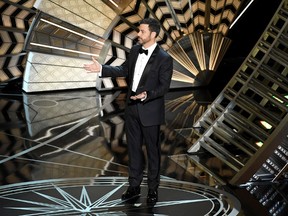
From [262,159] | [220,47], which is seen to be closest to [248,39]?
[220,47]

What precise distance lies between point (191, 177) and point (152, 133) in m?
1.17

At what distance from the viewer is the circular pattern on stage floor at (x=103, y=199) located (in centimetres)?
408

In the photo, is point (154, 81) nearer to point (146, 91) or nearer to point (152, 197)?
point (146, 91)

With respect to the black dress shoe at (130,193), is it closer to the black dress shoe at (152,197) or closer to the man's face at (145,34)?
the black dress shoe at (152,197)

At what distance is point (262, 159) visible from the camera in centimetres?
497

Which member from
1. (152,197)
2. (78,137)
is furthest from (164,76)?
(78,137)

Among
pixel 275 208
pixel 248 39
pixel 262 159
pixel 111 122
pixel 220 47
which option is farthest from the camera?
pixel 248 39

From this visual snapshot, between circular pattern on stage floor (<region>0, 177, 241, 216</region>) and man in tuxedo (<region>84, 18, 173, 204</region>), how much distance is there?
0.70ft

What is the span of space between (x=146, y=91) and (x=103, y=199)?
3.58 ft

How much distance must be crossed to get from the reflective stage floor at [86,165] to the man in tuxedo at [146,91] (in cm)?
33

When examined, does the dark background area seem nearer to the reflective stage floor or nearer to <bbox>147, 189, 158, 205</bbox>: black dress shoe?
the reflective stage floor

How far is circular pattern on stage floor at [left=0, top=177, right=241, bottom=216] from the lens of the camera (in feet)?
13.4

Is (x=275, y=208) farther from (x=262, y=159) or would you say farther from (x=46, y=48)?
(x=46, y=48)

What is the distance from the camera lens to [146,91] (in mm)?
3840
